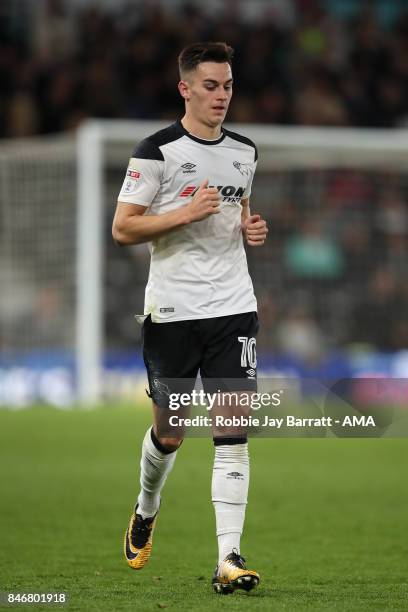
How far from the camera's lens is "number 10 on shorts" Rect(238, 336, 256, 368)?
575 cm

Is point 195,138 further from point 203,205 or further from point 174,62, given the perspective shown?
point 174,62

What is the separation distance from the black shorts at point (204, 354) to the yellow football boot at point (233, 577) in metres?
0.74

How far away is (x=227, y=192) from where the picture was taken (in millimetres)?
5871

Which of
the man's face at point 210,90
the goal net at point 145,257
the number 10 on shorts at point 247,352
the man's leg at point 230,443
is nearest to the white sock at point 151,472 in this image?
the man's leg at point 230,443

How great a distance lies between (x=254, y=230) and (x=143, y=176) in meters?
0.55

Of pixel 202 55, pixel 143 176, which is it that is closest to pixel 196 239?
pixel 143 176

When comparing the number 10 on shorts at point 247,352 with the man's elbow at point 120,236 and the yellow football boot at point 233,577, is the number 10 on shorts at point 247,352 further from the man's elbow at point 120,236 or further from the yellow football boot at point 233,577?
the yellow football boot at point 233,577

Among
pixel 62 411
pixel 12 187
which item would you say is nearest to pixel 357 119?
pixel 12 187

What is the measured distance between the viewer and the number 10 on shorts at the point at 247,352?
575cm

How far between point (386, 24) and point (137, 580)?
1706cm

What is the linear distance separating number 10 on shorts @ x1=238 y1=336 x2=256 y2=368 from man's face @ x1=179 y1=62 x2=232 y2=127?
37.5 inches

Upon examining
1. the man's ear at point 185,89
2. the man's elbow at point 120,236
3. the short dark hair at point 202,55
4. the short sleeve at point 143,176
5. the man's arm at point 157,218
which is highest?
the short dark hair at point 202,55

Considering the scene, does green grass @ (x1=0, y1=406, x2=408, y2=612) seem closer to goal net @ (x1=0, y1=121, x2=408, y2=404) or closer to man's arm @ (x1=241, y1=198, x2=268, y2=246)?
man's arm @ (x1=241, y1=198, x2=268, y2=246)

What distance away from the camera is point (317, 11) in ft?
68.2
